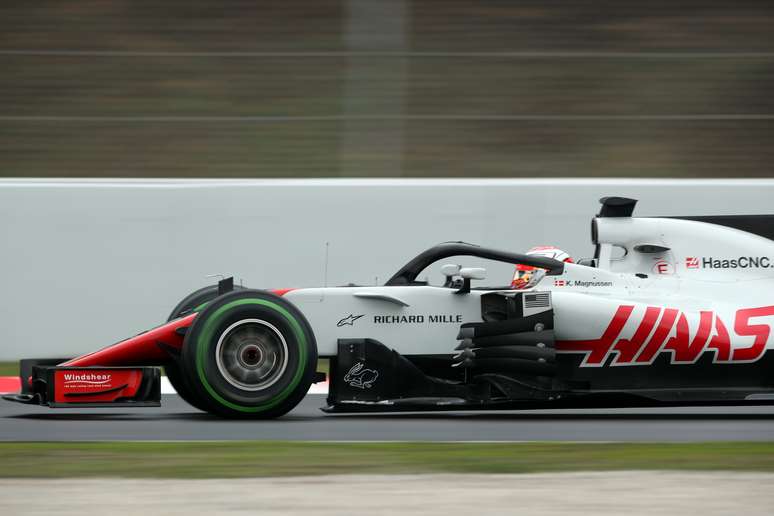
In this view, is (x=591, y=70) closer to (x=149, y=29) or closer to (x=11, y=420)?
(x=149, y=29)

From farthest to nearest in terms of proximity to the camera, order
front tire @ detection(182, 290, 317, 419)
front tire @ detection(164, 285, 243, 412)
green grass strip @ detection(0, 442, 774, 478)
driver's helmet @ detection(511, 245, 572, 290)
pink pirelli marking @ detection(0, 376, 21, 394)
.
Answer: pink pirelli marking @ detection(0, 376, 21, 394)
driver's helmet @ detection(511, 245, 572, 290)
front tire @ detection(164, 285, 243, 412)
front tire @ detection(182, 290, 317, 419)
green grass strip @ detection(0, 442, 774, 478)

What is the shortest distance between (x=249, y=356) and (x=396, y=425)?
36.7 inches

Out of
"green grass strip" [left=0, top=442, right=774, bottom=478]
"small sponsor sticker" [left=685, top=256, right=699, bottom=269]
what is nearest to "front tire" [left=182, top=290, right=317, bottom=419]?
"green grass strip" [left=0, top=442, right=774, bottom=478]

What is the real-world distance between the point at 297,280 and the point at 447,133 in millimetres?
3156

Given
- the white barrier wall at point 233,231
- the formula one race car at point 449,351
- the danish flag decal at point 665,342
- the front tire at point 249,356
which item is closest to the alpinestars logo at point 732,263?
the formula one race car at point 449,351

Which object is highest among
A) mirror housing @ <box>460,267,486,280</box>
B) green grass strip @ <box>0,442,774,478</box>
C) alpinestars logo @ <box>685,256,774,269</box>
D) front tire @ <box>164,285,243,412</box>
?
alpinestars logo @ <box>685,256,774,269</box>

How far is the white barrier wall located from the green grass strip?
3544 millimetres

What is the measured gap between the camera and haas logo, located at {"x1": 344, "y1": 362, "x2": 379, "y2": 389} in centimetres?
719

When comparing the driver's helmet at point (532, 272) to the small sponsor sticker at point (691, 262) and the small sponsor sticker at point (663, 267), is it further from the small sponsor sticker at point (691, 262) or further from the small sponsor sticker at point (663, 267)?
the small sponsor sticker at point (691, 262)

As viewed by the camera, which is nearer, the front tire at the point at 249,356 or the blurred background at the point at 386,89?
the front tire at the point at 249,356

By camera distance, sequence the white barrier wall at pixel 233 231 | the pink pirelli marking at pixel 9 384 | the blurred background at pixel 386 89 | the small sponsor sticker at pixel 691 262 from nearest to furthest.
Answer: the small sponsor sticker at pixel 691 262, the pink pirelli marking at pixel 9 384, the white barrier wall at pixel 233 231, the blurred background at pixel 386 89

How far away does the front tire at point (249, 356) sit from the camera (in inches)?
277

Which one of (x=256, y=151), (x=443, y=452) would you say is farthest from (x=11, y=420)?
(x=256, y=151)

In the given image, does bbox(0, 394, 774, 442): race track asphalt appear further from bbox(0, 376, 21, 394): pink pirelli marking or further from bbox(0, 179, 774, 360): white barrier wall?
bbox(0, 179, 774, 360): white barrier wall
